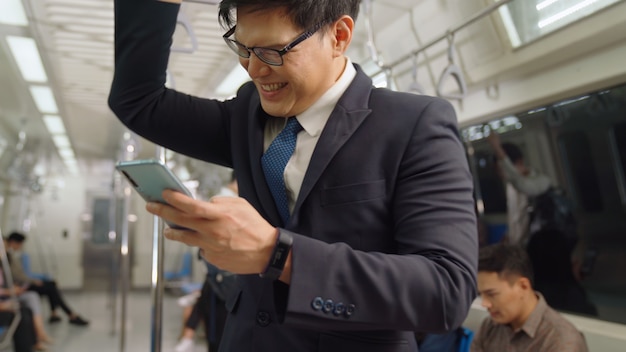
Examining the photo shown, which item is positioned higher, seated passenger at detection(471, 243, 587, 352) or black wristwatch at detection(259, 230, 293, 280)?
black wristwatch at detection(259, 230, 293, 280)

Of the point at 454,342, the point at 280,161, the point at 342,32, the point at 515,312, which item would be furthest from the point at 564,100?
the point at 280,161

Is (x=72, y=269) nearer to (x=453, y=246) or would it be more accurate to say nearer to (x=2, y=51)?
(x=2, y=51)

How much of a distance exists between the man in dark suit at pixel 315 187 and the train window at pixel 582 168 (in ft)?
7.79

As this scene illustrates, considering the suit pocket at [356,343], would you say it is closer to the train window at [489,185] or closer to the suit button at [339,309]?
the suit button at [339,309]

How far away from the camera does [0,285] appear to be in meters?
5.04

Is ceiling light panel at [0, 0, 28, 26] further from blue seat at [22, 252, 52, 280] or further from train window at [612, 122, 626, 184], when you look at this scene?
blue seat at [22, 252, 52, 280]

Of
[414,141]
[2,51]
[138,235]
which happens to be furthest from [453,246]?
[138,235]

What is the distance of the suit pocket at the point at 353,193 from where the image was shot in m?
0.77

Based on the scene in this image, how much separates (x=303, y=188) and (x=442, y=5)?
250cm

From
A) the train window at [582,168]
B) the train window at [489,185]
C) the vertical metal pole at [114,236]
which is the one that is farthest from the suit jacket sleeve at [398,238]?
the vertical metal pole at [114,236]

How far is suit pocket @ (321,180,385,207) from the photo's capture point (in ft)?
2.54

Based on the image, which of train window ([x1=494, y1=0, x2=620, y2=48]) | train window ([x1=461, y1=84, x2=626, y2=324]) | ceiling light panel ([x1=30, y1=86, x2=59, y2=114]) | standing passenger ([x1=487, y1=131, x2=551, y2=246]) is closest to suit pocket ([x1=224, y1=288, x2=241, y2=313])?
train window ([x1=494, y1=0, x2=620, y2=48])

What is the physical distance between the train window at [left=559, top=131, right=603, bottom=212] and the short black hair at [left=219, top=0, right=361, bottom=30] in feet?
7.99

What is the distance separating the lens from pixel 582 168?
112 inches
